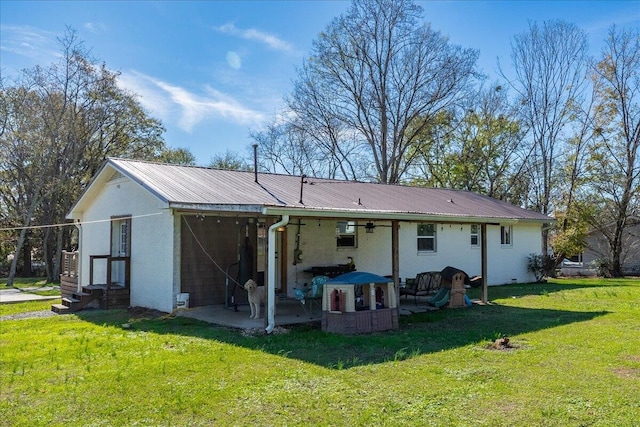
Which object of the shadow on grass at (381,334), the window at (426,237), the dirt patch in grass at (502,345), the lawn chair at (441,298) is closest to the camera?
the shadow on grass at (381,334)

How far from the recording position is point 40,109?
22125 mm

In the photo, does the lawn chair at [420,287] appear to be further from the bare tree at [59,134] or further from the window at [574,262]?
the window at [574,262]

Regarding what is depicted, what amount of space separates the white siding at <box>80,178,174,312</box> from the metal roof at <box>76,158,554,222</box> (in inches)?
19.3

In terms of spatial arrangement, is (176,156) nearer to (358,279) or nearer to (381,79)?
(381,79)

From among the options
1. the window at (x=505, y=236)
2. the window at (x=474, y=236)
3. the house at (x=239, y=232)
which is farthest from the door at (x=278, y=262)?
the window at (x=505, y=236)

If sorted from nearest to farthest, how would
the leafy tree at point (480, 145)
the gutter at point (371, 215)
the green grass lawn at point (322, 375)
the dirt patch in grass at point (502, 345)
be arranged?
the green grass lawn at point (322, 375) < the dirt patch in grass at point (502, 345) < the gutter at point (371, 215) < the leafy tree at point (480, 145)

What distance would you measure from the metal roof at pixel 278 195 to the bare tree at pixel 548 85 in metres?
12.3

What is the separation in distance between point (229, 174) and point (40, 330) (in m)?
5.98

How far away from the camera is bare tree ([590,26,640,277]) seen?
2341 centimetres

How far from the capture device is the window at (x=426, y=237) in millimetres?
15742

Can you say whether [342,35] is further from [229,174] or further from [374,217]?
[374,217]

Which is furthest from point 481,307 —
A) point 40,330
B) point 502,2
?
point 40,330

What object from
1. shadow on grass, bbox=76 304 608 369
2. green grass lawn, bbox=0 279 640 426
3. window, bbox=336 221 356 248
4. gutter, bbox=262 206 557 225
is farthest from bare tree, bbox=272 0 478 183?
green grass lawn, bbox=0 279 640 426

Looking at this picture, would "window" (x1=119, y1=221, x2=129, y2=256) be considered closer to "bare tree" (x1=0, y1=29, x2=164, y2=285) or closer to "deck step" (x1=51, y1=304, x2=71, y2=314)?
"deck step" (x1=51, y1=304, x2=71, y2=314)
